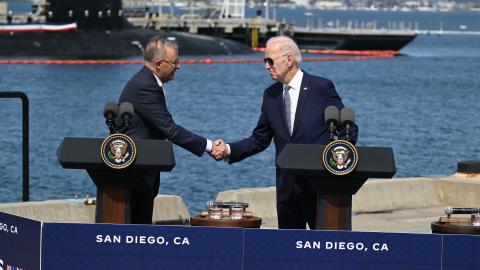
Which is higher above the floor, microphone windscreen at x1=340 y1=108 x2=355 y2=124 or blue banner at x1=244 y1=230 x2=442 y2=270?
microphone windscreen at x1=340 y1=108 x2=355 y2=124

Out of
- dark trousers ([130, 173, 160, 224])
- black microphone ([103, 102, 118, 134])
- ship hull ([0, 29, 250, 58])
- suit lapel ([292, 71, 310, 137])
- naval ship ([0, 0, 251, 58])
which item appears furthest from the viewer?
ship hull ([0, 29, 250, 58])

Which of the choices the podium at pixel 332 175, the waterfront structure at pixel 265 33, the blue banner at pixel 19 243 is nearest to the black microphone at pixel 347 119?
the podium at pixel 332 175

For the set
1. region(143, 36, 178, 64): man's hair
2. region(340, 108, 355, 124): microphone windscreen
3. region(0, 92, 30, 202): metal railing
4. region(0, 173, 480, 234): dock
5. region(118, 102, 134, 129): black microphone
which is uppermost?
region(143, 36, 178, 64): man's hair

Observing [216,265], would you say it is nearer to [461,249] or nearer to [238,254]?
[238,254]

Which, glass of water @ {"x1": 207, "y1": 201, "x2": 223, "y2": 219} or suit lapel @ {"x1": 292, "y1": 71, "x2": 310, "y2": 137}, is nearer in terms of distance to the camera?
glass of water @ {"x1": 207, "y1": 201, "x2": 223, "y2": 219}

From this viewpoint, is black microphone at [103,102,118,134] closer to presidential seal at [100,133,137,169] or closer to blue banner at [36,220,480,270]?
presidential seal at [100,133,137,169]

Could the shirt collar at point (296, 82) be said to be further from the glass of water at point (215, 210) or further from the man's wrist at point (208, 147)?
the glass of water at point (215, 210)

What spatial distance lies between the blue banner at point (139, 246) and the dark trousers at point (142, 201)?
1.08m

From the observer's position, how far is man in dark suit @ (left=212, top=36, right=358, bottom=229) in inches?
354

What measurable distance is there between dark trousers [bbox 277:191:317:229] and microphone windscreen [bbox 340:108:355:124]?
76cm

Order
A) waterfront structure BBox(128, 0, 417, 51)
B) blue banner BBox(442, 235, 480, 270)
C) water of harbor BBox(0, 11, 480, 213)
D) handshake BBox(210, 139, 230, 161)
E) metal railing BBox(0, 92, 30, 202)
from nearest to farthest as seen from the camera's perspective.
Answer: blue banner BBox(442, 235, 480, 270) < handshake BBox(210, 139, 230, 161) < metal railing BBox(0, 92, 30, 202) < water of harbor BBox(0, 11, 480, 213) < waterfront structure BBox(128, 0, 417, 51)

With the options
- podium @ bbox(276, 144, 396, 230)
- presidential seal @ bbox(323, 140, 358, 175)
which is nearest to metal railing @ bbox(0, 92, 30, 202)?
podium @ bbox(276, 144, 396, 230)

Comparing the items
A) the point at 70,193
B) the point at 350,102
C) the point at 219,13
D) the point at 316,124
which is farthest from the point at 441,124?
the point at 219,13

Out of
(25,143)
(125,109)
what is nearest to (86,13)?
(25,143)
